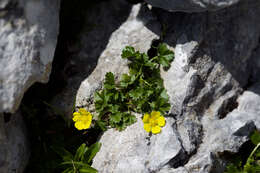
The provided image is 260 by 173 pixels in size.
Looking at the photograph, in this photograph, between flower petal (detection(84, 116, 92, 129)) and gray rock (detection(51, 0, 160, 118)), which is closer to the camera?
flower petal (detection(84, 116, 92, 129))

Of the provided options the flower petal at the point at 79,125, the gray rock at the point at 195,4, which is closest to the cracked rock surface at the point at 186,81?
the flower petal at the point at 79,125

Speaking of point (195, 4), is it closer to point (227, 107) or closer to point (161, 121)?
point (161, 121)

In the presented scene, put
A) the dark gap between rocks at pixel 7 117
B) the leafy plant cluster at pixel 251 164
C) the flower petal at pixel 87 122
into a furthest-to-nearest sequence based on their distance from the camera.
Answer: the flower petal at pixel 87 122 < the leafy plant cluster at pixel 251 164 < the dark gap between rocks at pixel 7 117

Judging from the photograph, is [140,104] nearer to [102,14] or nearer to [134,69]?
[134,69]

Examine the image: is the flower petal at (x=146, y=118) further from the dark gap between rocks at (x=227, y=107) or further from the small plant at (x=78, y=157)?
the dark gap between rocks at (x=227, y=107)

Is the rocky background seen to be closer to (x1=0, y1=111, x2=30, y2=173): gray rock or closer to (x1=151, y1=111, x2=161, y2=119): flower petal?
(x1=0, y1=111, x2=30, y2=173): gray rock

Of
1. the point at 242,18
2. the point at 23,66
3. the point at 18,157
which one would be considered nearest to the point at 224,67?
the point at 242,18

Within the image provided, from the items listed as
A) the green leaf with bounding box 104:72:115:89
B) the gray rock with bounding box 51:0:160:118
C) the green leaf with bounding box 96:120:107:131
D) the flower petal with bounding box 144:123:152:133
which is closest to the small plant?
the green leaf with bounding box 96:120:107:131
